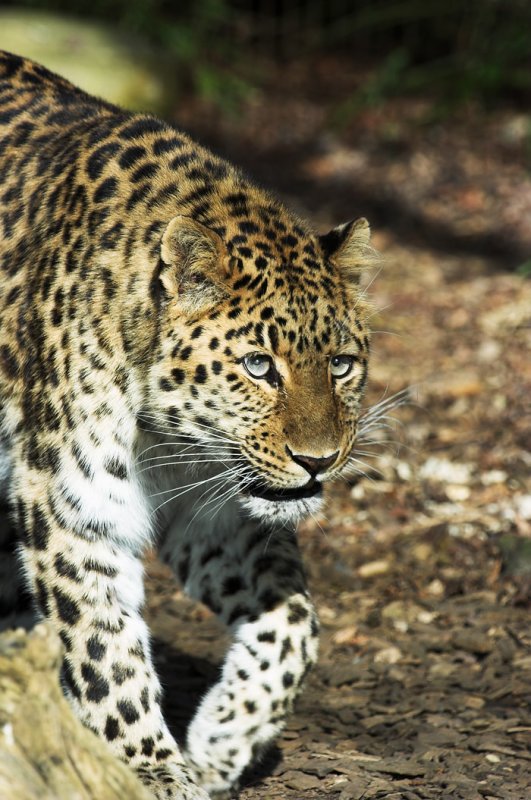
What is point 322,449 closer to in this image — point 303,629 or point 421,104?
point 303,629

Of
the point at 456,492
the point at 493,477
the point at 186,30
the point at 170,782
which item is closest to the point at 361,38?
the point at 186,30

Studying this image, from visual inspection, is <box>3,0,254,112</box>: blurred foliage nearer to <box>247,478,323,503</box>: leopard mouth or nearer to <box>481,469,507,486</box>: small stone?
<box>481,469,507,486</box>: small stone

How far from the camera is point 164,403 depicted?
17.4 ft

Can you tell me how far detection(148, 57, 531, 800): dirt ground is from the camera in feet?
19.8

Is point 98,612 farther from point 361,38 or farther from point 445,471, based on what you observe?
point 361,38

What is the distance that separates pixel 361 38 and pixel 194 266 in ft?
48.1

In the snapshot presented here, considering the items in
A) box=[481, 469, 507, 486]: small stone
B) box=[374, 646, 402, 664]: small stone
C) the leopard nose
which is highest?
the leopard nose

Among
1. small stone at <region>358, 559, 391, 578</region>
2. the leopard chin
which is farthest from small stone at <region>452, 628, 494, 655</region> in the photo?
the leopard chin

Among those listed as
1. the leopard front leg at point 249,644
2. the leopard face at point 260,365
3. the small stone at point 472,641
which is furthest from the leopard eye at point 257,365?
the small stone at point 472,641

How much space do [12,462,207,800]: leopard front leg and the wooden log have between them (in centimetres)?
148

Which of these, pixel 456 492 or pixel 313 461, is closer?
pixel 313 461

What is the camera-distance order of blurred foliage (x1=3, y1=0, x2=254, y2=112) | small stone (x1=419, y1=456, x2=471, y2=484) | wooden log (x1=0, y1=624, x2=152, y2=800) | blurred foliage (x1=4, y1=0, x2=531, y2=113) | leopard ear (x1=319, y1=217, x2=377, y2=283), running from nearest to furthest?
1. wooden log (x1=0, y1=624, x2=152, y2=800)
2. leopard ear (x1=319, y1=217, x2=377, y2=283)
3. small stone (x1=419, y1=456, x2=471, y2=484)
4. blurred foliage (x1=4, y1=0, x2=531, y2=113)
5. blurred foliage (x1=3, y1=0, x2=254, y2=112)

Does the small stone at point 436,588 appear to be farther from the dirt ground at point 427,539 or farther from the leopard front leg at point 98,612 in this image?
the leopard front leg at point 98,612

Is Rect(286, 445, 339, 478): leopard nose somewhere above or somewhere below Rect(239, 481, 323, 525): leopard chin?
above
